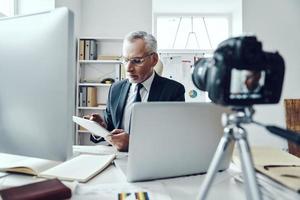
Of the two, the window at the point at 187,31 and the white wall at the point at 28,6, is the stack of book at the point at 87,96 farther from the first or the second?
the window at the point at 187,31

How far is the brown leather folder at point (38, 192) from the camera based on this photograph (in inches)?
27.6

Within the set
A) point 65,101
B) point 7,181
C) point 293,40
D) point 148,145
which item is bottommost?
point 7,181

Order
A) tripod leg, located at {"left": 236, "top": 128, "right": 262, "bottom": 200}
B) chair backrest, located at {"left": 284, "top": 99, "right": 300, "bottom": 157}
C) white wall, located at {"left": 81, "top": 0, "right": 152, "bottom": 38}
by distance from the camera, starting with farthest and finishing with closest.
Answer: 1. white wall, located at {"left": 81, "top": 0, "right": 152, "bottom": 38}
2. chair backrest, located at {"left": 284, "top": 99, "right": 300, "bottom": 157}
3. tripod leg, located at {"left": 236, "top": 128, "right": 262, "bottom": 200}

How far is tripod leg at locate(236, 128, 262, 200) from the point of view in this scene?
1.76 feet

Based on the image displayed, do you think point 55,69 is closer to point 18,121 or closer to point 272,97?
point 18,121

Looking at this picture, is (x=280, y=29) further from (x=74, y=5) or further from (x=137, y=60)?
(x=137, y=60)

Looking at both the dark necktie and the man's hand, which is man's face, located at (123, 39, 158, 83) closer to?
the dark necktie

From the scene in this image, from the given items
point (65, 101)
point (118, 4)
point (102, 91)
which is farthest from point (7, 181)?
point (118, 4)

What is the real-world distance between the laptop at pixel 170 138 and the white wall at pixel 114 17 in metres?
3.24

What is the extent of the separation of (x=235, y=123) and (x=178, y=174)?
0.43m

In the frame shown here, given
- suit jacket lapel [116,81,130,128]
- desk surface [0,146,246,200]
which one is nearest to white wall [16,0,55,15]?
suit jacket lapel [116,81,130,128]

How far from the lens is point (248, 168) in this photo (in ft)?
1.79

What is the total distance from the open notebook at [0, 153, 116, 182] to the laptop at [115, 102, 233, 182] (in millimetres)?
155

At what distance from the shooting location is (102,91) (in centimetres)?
398
